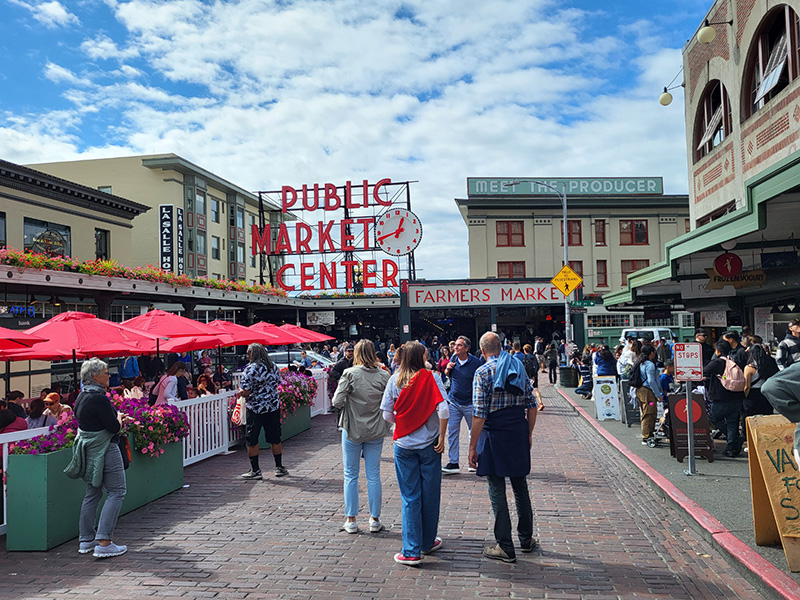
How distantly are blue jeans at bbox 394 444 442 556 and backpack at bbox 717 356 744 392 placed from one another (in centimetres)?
561

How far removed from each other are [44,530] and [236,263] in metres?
44.0

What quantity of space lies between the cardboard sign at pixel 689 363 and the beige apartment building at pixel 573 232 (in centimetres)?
3495

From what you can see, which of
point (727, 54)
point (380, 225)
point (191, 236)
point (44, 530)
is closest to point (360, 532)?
point (44, 530)

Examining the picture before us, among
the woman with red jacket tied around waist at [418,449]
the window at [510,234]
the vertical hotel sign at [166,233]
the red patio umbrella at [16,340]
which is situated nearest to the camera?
the woman with red jacket tied around waist at [418,449]

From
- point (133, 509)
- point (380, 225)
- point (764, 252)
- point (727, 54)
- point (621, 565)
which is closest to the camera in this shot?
point (621, 565)

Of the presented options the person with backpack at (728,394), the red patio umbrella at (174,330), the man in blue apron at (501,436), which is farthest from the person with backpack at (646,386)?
the red patio umbrella at (174,330)

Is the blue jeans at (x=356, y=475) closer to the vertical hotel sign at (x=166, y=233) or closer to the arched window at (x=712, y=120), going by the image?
the arched window at (x=712, y=120)

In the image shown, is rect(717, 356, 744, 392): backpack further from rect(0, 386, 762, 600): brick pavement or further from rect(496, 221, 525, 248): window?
rect(496, 221, 525, 248): window

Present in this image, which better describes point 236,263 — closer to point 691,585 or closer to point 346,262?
point 346,262

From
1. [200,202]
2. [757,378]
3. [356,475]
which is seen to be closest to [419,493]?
[356,475]

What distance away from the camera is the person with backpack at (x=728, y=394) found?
9.39m

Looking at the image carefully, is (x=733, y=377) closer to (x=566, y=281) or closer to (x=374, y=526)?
(x=374, y=526)

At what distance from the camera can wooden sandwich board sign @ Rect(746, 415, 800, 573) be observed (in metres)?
5.20

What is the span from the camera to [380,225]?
37.6m
